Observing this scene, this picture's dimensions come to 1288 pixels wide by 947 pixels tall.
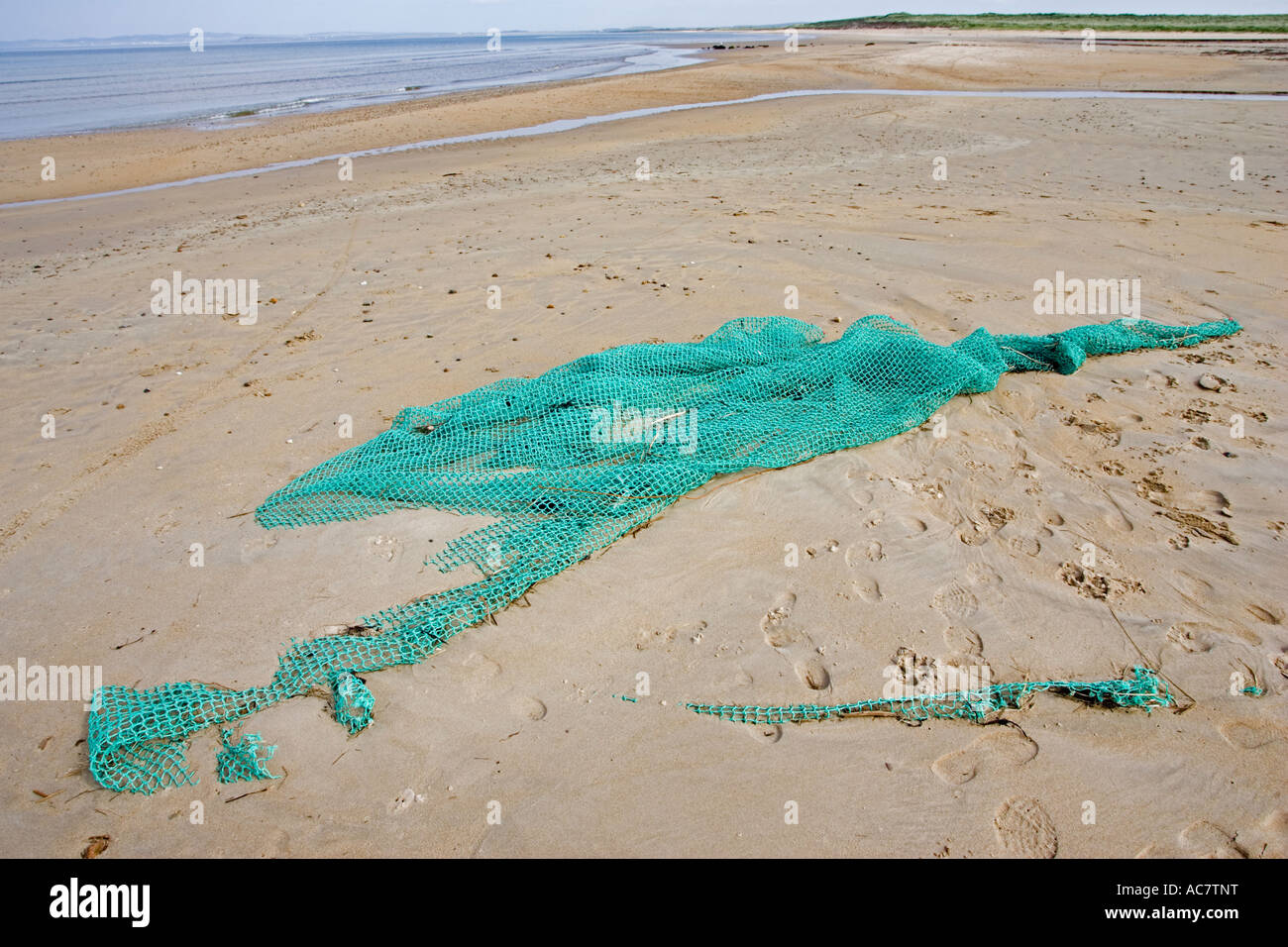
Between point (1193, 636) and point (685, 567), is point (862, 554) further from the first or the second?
point (1193, 636)

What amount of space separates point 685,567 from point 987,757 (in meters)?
1.50

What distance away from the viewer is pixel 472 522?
364cm

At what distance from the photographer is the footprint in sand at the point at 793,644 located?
9.18 ft

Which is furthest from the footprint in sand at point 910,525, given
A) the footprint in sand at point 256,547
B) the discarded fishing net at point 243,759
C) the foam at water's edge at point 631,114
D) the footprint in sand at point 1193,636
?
the foam at water's edge at point 631,114

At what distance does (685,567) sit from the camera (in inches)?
132

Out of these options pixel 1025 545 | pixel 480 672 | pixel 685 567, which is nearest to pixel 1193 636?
pixel 1025 545

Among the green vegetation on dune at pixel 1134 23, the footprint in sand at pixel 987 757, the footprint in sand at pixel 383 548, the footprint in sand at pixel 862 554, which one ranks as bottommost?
the footprint in sand at pixel 987 757

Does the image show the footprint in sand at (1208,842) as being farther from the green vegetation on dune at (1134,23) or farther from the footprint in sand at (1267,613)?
the green vegetation on dune at (1134,23)

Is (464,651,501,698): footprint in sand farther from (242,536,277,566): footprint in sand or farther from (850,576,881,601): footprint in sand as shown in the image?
(850,576,881,601): footprint in sand

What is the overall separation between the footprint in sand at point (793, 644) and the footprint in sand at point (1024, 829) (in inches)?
29.0

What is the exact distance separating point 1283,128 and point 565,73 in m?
29.0

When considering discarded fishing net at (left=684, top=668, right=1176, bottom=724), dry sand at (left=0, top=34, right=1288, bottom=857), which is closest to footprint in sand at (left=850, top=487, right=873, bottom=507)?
dry sand at (left=0, top=34, right=1288, bottom=857)
